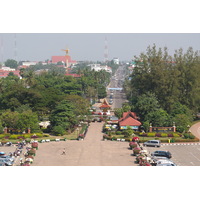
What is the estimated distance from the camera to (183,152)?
35.4 metres

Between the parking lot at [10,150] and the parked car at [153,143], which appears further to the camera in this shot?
the parked car at [153,143]

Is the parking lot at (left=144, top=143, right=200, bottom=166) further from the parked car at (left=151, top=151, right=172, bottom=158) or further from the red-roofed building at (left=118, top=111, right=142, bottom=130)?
the red-roofed building at (left=118, top=111, right=142, bottom=130)

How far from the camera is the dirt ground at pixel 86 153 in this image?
30.8 meters

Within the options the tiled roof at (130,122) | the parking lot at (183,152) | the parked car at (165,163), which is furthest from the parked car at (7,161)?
the tiled roof at (130,122)

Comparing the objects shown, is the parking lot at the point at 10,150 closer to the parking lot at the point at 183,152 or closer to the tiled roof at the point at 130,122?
the parking lot at the point at 183,152

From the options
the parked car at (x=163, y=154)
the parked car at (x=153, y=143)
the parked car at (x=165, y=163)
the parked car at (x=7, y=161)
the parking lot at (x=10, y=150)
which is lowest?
the parking lot at (x=10, y=150)

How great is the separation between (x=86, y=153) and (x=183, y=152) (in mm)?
9382

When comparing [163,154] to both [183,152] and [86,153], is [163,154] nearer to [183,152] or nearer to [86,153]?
[183,152]

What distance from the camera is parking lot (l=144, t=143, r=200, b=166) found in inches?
1250

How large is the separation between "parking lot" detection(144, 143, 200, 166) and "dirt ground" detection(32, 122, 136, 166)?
3.53 meters

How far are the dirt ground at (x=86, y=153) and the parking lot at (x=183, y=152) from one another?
3.53 m

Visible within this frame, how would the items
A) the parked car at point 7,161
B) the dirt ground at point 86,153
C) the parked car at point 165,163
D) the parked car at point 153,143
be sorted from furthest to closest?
the parked car at point 153,143 → the dirt ground at point 86,153 → the parked car at point 7,161 → the parked car at point 165,163

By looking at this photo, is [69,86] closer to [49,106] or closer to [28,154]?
[49,106]

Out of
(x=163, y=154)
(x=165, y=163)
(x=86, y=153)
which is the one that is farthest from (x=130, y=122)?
(x=165, y=163)
